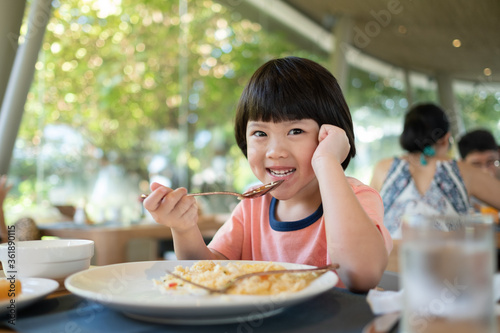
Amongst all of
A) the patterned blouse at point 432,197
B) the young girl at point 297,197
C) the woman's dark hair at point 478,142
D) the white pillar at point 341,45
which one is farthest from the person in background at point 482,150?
the young girl at point 297,197

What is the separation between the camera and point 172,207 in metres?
1.03

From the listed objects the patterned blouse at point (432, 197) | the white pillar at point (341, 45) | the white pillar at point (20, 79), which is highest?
the white pillar at point (341, 45)

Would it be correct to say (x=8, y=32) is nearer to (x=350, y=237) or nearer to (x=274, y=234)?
(x=274, y=234)

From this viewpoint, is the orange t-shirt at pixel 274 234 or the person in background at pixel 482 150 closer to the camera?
the orange t-shirt at pixel 274 234

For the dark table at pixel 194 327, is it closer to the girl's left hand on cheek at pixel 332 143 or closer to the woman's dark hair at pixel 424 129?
the girl's left hand on cheek at pixel 332 143

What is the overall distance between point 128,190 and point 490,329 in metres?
4.65

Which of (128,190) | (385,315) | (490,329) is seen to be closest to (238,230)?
(385,315)

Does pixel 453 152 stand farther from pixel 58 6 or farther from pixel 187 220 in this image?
pixel 187 220

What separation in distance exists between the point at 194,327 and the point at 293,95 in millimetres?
696

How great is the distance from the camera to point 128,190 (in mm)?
4887

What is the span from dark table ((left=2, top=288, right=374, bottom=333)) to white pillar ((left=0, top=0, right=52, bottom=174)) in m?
3.00

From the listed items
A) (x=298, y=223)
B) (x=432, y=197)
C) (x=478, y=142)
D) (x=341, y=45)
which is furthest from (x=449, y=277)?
(x=341, y=45)

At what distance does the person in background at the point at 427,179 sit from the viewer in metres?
2.47

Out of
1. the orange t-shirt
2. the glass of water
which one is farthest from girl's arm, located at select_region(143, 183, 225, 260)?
the glass of water
